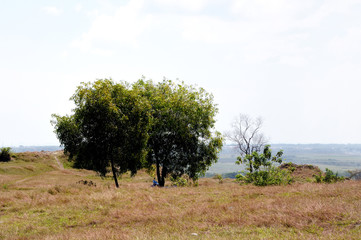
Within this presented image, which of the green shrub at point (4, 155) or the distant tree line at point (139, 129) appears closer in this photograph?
the distant tree line at point (139, 129)

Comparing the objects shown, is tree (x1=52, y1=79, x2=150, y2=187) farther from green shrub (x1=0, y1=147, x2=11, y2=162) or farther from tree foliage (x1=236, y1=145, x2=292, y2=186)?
green shrub (x1=0, y1=147, x2=11, y2=162)

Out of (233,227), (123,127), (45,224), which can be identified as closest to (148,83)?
(123,127)

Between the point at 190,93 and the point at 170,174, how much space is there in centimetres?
1091

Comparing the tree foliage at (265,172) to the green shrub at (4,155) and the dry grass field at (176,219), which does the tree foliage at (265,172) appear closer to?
the dry grass field at (176,219)

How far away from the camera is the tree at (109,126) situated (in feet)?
79.9

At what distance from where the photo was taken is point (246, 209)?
38.3 ft

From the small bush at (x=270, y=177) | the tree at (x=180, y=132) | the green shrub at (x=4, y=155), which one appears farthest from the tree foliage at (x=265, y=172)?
the green shrub at (x=4, y=155)

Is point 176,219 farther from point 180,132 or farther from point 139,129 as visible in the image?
point 180,132

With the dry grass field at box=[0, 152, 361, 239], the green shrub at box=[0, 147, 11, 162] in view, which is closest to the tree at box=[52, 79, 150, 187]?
the dry grass field at box=[0, 152, 361, 239]

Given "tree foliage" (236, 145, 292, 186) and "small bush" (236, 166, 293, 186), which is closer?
"small bush" (236, 166, 293, 186)

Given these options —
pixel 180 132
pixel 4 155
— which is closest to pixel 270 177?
pixel 180 132

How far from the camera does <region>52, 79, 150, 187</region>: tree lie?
2434 cm

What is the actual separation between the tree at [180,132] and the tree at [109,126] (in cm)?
448

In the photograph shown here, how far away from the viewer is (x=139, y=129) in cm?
2652
